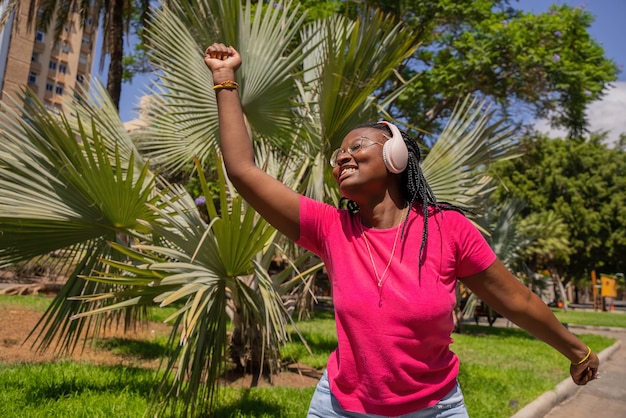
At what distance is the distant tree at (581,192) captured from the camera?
29688 millimetres

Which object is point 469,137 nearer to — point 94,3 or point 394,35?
point 394,35

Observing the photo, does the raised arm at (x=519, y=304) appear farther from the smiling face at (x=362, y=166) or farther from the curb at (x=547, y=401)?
the curb at (x=547, y=401)

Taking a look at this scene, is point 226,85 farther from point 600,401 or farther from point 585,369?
point 600,401

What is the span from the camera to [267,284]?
3486mm

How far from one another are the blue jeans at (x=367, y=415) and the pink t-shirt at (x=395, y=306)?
2 centimetres

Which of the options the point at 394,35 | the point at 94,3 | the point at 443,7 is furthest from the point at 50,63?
the point at 394,35

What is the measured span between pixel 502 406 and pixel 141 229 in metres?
3.61

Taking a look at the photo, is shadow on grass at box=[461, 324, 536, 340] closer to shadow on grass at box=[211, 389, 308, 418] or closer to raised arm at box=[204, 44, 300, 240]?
shadow on grass at box=[211, 389, 308, 418]

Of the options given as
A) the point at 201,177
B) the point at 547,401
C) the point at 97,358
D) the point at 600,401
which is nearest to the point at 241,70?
the point at 201,177

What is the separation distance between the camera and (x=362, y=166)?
1.75 metres

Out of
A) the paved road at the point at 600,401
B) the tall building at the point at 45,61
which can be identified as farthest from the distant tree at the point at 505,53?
the tall building at the point at 45,61

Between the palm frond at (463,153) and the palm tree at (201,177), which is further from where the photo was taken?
the palm frond at (463,153)

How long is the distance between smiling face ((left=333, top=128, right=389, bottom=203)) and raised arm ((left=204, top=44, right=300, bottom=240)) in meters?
0.18

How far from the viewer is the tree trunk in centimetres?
1134
